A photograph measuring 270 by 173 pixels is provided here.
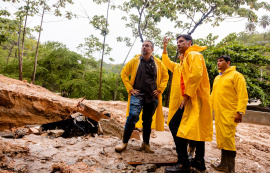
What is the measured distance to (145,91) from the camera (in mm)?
2566

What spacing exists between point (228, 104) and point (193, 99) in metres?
0.88

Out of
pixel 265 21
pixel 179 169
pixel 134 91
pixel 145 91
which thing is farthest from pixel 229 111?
pixel 265 21

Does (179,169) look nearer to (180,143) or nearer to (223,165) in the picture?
(180,143)

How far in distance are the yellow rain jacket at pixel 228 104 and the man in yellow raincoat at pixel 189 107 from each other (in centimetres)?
41

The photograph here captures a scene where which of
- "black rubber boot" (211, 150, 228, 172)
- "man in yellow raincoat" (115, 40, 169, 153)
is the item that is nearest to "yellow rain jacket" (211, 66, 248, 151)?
"black rubber boot" (211, 150, 228, 172)

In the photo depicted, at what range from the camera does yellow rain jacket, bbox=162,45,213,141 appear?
1.91 meters

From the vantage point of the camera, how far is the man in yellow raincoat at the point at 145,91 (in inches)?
97.5

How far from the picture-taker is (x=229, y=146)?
2.36 meters

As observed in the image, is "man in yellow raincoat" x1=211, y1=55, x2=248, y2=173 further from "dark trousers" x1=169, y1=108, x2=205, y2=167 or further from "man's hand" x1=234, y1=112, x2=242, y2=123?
"dark trousers" x1=169, y1=108, x2=205, y2=167

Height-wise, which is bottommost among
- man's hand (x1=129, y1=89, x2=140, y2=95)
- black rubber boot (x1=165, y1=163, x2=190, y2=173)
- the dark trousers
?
black rubber boot (x1=165, y1=163, x2=190, y2=173)

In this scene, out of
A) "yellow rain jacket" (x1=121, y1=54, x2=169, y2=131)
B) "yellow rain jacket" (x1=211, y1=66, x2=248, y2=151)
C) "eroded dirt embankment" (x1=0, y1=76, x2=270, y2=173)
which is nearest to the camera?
"eroded dirt embankment" (x1=0, y1=76, x2=270, y2=173)

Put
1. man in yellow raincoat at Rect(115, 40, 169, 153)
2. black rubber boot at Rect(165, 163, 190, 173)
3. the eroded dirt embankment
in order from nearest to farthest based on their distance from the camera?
the eroded dirt embankment < black rubber boot at Rect(165, 163, 190, 173) < man in yellow raincoat at Rect(115, 40, 169, 153)

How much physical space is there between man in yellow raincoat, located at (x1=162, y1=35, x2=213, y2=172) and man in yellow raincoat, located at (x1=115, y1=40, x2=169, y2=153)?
406 millimetres

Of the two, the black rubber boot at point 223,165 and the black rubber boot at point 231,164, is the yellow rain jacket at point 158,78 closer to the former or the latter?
the black rubber boot at point 223,165
